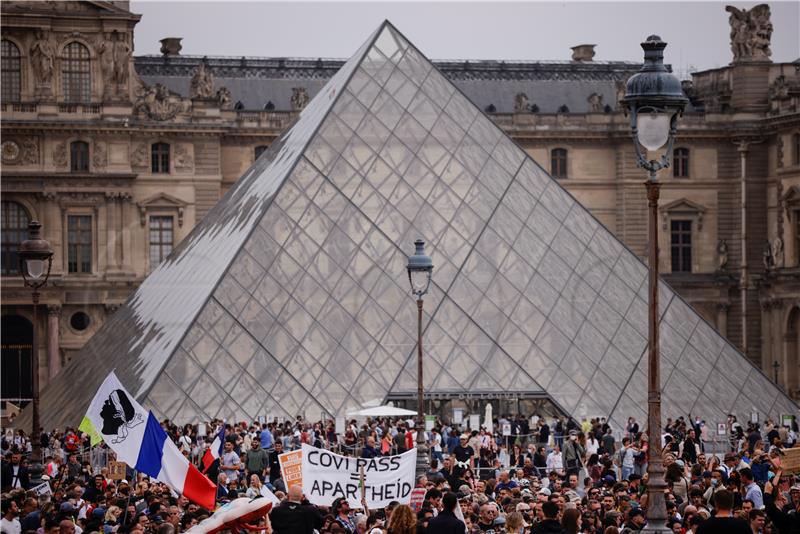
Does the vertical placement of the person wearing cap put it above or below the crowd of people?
above

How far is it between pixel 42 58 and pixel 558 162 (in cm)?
1751

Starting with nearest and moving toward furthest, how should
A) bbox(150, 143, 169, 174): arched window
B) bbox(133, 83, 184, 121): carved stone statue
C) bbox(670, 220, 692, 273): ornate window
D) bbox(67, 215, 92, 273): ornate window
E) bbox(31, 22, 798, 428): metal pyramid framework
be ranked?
bbox(31, 22, 798, 428): metal pyramid framework
bbox(67, 215, 92, 273): ornate window
bbox(133, 83, 184, 121): carved stone statue
bbox(150, 143, 169, 174): arched window
bbox(670, 220, 692, 273): ornate window

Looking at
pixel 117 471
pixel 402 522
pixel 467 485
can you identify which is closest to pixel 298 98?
pixel 117 471

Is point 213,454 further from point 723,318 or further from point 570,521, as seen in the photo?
point 723,318

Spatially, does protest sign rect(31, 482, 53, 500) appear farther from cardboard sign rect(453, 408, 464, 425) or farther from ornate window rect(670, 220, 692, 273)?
ornate window rect(670, 220, 692, 273)

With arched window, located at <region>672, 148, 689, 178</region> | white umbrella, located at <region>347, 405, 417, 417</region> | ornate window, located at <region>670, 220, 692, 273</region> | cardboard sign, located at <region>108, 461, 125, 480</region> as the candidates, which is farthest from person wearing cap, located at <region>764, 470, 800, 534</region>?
arched window, located at <region>672, 148, 689, 178</region>

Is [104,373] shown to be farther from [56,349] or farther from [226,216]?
[56,349]

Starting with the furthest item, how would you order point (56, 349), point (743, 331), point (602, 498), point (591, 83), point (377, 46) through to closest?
point (591, 83), point (743, 331), point (56, 349), point (377, 46), point (602, 498)

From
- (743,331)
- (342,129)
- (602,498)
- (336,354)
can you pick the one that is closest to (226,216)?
(342,129)

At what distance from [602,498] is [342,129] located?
1912 centimetres

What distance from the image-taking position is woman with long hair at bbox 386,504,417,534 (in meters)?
12.1

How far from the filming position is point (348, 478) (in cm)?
1705

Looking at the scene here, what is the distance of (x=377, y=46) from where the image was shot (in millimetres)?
37406

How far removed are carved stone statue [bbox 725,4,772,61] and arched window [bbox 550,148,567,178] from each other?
6.48 metres
